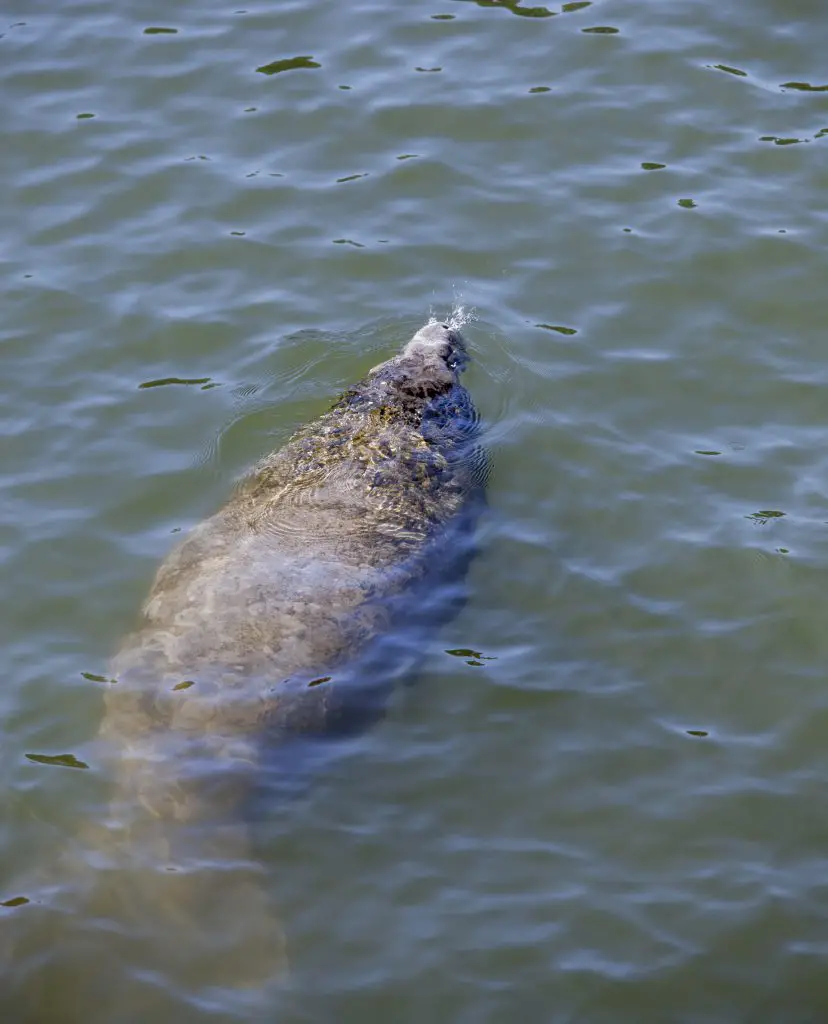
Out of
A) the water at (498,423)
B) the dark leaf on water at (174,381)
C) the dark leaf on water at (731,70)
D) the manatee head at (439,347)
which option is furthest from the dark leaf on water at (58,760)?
the dark leaf on water at (731,70)

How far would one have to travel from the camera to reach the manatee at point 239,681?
5.62 metres

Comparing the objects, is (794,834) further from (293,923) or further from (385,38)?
(385,38)

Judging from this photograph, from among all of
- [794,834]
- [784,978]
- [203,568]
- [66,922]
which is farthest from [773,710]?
[66,922]

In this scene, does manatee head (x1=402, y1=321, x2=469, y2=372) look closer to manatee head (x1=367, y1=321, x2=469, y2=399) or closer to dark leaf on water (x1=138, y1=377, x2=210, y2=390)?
manatee head (x1=367, y1=321, x2=469, y2=399)

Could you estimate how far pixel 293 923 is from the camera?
581 cm

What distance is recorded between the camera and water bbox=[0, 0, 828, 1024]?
5859 mm

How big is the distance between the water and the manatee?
150 mm

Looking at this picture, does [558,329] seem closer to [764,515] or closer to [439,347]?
[439,347]

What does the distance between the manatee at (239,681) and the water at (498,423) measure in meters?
0.15

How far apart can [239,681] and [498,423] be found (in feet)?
9.69

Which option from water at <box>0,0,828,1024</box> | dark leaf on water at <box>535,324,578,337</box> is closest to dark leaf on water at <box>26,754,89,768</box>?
water at <box>0,0,828,1024</box>

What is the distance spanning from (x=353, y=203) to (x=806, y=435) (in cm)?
404

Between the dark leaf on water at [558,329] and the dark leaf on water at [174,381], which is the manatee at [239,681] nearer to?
the dark leaf on water at [174,381]

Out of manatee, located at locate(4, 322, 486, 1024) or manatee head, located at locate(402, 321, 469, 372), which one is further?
manatee head, located at locate(402, 321, 469, 372)
